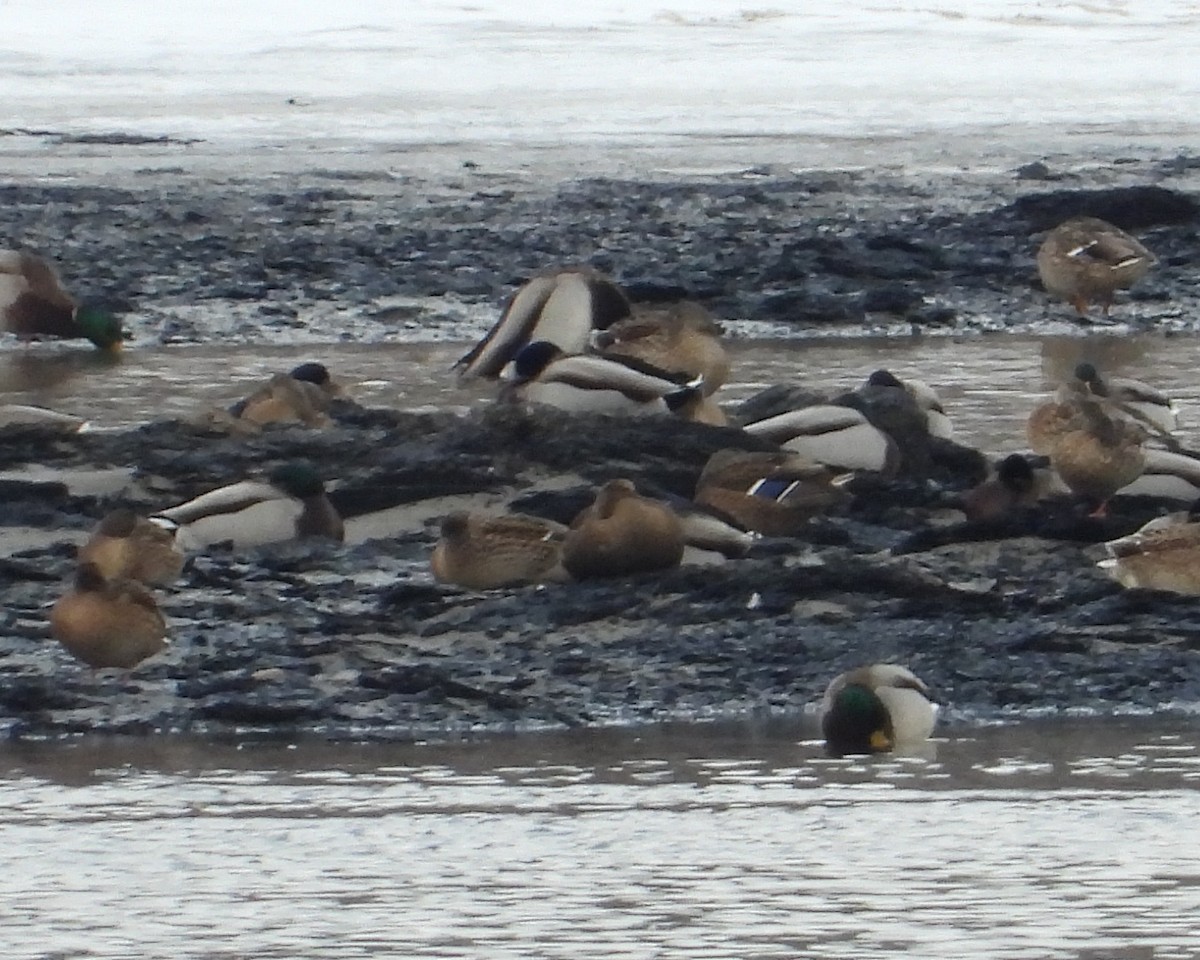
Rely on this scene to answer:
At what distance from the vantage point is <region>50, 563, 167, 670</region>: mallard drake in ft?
19.4

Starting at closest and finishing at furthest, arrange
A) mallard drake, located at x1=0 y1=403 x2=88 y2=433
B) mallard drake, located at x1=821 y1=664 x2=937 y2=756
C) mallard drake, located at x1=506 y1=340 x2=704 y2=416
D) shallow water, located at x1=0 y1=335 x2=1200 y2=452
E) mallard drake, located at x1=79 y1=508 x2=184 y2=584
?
1. mallard drake, located at x1=821 y1=664 x2=937 y2=756
2. mallard drake, located at x1=79 y1=508 x2=184 y2=584
3. mallard drake, located at x1=0 y1=403 x2=88 y2=433
4. mallard drake, located at x1=506 y1=340 x2=704 y2=416
5. shallow water, located at x1=0 y1=335 x2=1200 y2=452

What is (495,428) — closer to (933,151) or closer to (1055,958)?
(1055,958)

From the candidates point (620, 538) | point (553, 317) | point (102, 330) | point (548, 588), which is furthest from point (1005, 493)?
point (102, 330)

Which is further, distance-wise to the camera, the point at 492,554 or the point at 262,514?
the point at 262,514

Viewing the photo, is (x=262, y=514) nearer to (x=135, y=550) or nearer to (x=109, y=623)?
(x=135, y=550)

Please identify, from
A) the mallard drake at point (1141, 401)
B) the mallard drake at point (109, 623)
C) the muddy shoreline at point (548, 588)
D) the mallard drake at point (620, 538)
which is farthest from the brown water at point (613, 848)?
the mallard drake at point (1141, 401)

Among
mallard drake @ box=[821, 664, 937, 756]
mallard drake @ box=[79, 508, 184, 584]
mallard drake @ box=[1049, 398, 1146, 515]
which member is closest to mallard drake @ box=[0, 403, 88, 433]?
mallard drake @ box=[79, 508, 184, 584]

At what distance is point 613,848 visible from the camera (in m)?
4.55

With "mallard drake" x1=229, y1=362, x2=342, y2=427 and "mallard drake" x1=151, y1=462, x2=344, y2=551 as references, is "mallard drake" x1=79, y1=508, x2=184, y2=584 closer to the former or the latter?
"mallard drake" x1=151, y1=462, x2=344, y2=551

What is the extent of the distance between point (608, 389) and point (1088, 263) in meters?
4.60

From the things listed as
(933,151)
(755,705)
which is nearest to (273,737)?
(755,705)

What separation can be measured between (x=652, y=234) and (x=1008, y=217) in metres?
1.91

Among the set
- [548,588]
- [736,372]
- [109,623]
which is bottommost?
[736,372]

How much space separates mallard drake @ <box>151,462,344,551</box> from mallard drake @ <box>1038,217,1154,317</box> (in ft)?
21.2
